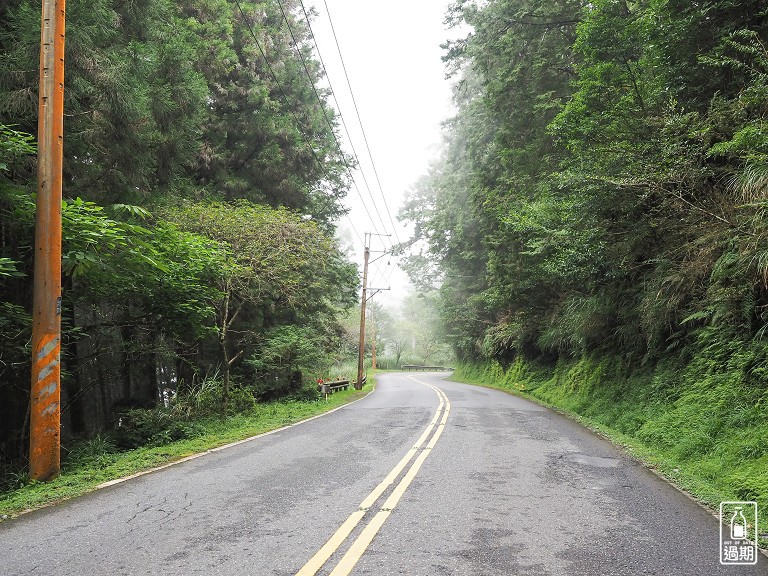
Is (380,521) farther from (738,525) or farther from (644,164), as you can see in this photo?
(644,164)

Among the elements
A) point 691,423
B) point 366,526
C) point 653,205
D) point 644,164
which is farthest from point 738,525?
Answer: point 653,205

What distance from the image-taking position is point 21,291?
8.76 m

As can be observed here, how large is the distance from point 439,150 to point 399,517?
148 feet

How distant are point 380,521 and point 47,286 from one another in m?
5.26

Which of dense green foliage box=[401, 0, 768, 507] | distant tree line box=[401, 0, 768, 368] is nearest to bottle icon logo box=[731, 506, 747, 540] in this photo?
dense green foliage box=[401, 0, 768, 507]

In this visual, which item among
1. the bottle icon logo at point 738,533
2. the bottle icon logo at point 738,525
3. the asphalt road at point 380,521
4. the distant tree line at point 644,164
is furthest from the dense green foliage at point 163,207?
the bottle icon logo at point 738,525

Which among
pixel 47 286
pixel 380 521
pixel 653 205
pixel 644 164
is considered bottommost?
pixel 380 521

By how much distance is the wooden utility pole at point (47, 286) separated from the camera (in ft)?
20.5

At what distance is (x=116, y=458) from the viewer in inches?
298

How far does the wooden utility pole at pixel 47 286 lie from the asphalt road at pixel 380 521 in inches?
53.3

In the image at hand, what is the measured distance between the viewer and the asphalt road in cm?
348

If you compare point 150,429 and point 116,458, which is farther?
point 150,429

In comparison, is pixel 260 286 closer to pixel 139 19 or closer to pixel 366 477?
pixel 139 19

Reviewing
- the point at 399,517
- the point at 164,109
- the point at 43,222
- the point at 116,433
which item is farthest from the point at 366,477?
the point at 164,109
